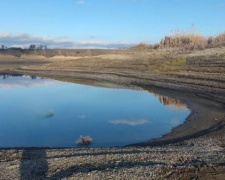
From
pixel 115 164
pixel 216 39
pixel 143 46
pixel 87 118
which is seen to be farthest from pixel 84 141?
pixel 143 46

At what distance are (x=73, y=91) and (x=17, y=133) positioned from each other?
1951cm

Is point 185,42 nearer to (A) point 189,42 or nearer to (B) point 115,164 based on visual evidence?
(A) point 189,42

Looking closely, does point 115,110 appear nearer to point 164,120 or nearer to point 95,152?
point 164,120

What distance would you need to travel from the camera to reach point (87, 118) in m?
22.1

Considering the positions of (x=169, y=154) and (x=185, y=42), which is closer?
(x=169, y=154)

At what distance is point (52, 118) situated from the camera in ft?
72.4

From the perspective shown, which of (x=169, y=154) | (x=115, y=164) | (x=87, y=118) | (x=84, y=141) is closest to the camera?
(x=115, y=164)

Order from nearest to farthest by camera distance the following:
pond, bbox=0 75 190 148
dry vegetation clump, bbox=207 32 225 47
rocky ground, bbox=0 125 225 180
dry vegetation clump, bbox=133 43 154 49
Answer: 1. rocky ground, bbox=0 125 225 180
2. pond, bbox=0 75 190 148
3. dry vegetation clump, bbox=207 32 225 47
4. dry vegetation clump, bbox=133 43 154 49

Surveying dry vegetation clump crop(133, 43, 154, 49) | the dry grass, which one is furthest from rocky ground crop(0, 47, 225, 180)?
the dry grass

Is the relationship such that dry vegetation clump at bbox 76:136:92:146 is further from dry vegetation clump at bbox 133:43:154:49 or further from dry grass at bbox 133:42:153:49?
dry grass at bbox 133:42:153:49

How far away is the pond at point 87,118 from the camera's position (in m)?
17.2

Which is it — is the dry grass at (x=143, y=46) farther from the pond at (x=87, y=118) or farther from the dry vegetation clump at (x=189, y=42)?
the pond at (x=87, y=118)

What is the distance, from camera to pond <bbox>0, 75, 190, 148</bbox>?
17.2m

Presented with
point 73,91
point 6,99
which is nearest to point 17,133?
point 6,99
